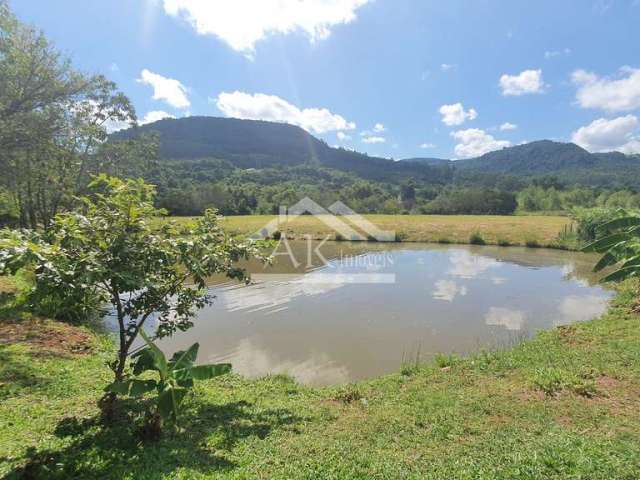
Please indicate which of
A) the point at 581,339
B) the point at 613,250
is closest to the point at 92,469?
the point at 581,339

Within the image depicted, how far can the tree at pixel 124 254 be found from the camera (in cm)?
361

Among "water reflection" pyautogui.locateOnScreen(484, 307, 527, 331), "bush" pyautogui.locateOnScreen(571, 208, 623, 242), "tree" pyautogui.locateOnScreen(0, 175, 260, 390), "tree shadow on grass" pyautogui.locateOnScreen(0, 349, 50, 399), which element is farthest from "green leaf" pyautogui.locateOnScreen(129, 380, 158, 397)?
"bush" pyautogui.locateOnScreen(571, 208, 623, 242)

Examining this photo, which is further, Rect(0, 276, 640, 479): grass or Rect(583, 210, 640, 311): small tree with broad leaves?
Rect(583, 210, 640, 311): small tree with broad leaves

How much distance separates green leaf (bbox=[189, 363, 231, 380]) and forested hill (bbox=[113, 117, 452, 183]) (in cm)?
15413

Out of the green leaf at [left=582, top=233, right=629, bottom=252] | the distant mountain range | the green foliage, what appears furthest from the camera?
the distant mountain range

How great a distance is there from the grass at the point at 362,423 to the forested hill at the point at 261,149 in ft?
497

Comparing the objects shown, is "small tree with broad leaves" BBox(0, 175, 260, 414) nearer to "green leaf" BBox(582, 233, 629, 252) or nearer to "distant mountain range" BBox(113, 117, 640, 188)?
"green leaf" BBox(582, 233, 629, 252)

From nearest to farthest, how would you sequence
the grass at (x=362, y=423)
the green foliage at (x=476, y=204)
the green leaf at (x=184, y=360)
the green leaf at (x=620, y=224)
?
the grass at (x=362, y=423) → the green leaf at (x=184, y=360) → the green leaf at (x=620, y=224) → the green foliage at (x=476, y=204)

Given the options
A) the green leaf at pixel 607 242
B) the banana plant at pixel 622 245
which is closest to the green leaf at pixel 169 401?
the banana plant at pixel 622 245

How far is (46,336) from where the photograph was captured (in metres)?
8.41

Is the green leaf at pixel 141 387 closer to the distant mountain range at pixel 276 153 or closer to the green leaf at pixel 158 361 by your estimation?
the green leaf at pixel 158 361

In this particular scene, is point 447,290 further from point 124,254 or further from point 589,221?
point 589,221

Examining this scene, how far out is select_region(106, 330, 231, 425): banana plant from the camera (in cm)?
413
